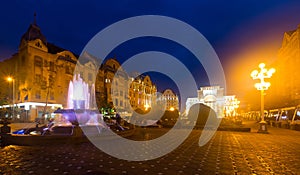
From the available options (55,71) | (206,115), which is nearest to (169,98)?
(55,71)

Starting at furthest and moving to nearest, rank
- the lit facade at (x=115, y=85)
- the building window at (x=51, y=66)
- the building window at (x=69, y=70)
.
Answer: the lit facade at (x=115, y=85) < the building window at (x=69, y=70) < the building window at (x=51, y=66)

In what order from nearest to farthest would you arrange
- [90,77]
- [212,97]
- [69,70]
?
[69,70] → [90,77] → [212,97]

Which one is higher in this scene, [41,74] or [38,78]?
[41,74]

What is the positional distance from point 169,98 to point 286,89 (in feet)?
214

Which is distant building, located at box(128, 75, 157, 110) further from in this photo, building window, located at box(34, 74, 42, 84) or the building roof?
the building roof

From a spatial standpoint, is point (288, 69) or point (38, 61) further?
point (288, 69)

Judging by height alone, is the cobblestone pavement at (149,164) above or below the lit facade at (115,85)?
below

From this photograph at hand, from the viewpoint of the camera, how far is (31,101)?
39.1 m

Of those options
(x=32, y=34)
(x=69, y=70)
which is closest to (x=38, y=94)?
(x=69, y=70)

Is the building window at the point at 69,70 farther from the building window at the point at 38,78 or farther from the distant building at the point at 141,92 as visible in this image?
the distant building at the point at 141,92

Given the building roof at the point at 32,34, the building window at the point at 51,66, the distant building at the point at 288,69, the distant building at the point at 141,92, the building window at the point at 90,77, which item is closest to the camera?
the building roof at the point at 32,34

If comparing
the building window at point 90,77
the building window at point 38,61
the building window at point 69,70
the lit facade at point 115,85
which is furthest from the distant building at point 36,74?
the lit facade at point 115,85

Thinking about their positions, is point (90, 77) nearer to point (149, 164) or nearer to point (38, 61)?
point (38, 61)

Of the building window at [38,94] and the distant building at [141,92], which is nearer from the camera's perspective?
the building window at [38,94]
